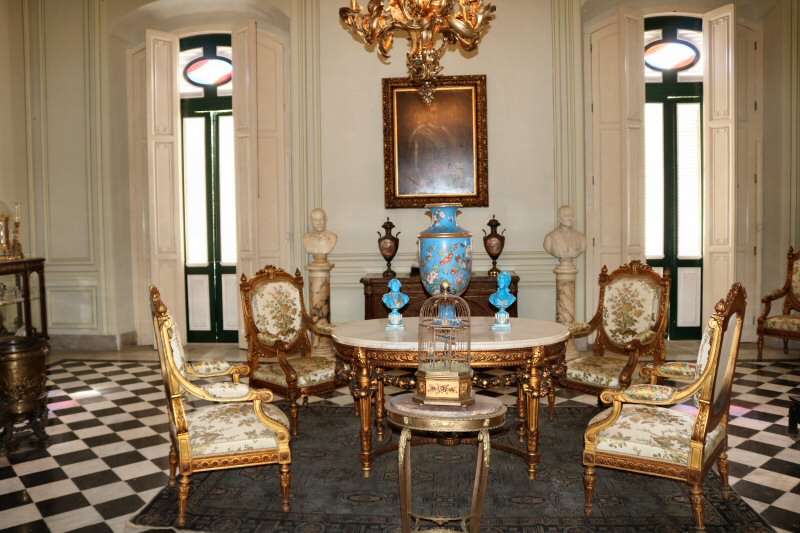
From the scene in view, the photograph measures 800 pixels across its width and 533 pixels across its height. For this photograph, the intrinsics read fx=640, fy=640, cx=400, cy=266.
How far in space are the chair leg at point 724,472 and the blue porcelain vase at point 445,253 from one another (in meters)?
1.54

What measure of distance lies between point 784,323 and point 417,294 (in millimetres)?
3557

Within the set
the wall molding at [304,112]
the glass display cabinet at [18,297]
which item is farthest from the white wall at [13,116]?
the wall molding at [304,112]

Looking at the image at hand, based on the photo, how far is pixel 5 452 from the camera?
4.00m

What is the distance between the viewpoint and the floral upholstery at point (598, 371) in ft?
12.9

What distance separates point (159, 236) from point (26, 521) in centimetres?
465

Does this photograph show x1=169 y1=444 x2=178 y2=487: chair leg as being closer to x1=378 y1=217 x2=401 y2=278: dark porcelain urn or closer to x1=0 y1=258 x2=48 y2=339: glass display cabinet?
x1=378 y1=217 x2=401 y2=278: dark porcelain urn

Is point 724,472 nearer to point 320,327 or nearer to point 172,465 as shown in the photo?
point 320,327

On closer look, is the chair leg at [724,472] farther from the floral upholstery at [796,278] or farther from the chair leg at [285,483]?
the floral upholstery at [796,278]

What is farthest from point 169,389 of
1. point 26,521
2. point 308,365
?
point 308,365

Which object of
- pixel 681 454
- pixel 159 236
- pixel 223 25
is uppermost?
pixel 223 25

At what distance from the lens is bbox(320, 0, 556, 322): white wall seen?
6.65 meters

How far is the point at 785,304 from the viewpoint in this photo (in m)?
6.50

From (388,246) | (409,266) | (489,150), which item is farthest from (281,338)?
(489,150)

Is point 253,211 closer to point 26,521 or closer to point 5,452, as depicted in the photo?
point 5,452
